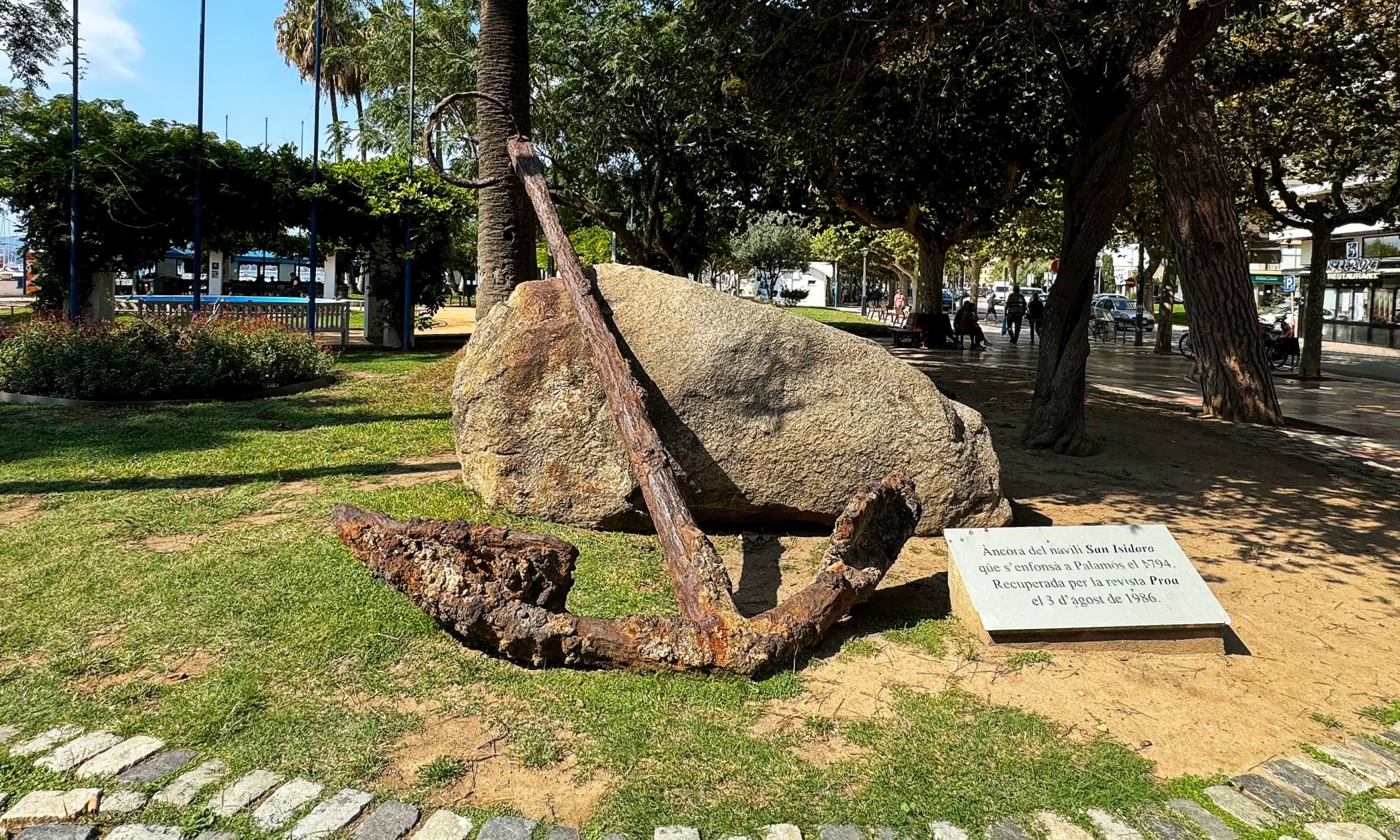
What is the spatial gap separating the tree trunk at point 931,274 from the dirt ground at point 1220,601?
15577 millimetres

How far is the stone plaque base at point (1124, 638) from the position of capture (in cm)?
405

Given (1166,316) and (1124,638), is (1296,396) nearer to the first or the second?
(1166,316)

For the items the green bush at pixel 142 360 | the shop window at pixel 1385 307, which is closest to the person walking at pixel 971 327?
the shop window at pixel 1385 307

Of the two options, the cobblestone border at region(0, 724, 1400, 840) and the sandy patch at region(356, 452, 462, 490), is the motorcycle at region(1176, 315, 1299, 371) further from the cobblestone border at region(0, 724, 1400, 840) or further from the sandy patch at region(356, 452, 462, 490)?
the cobblestone border at region(0, 724, 1400, 840)

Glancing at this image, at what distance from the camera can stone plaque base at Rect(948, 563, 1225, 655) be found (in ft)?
13.3

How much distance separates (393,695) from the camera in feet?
11.2

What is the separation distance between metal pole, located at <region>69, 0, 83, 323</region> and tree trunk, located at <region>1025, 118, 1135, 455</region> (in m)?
11.3

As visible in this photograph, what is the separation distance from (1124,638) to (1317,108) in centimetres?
1615

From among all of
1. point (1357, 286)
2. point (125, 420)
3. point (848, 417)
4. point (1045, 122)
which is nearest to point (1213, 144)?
point (1045, 122)

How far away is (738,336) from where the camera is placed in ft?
18.1

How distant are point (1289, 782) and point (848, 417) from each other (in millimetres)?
2808

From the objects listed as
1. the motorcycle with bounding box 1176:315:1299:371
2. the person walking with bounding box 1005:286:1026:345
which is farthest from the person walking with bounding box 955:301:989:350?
the motorcycle with bounding box 1176:315:1299:371

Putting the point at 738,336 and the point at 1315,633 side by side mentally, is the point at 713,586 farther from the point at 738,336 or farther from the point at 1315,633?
the point at 1315,633

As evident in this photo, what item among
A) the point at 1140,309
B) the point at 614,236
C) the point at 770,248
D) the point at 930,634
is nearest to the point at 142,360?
the point at 930,634
